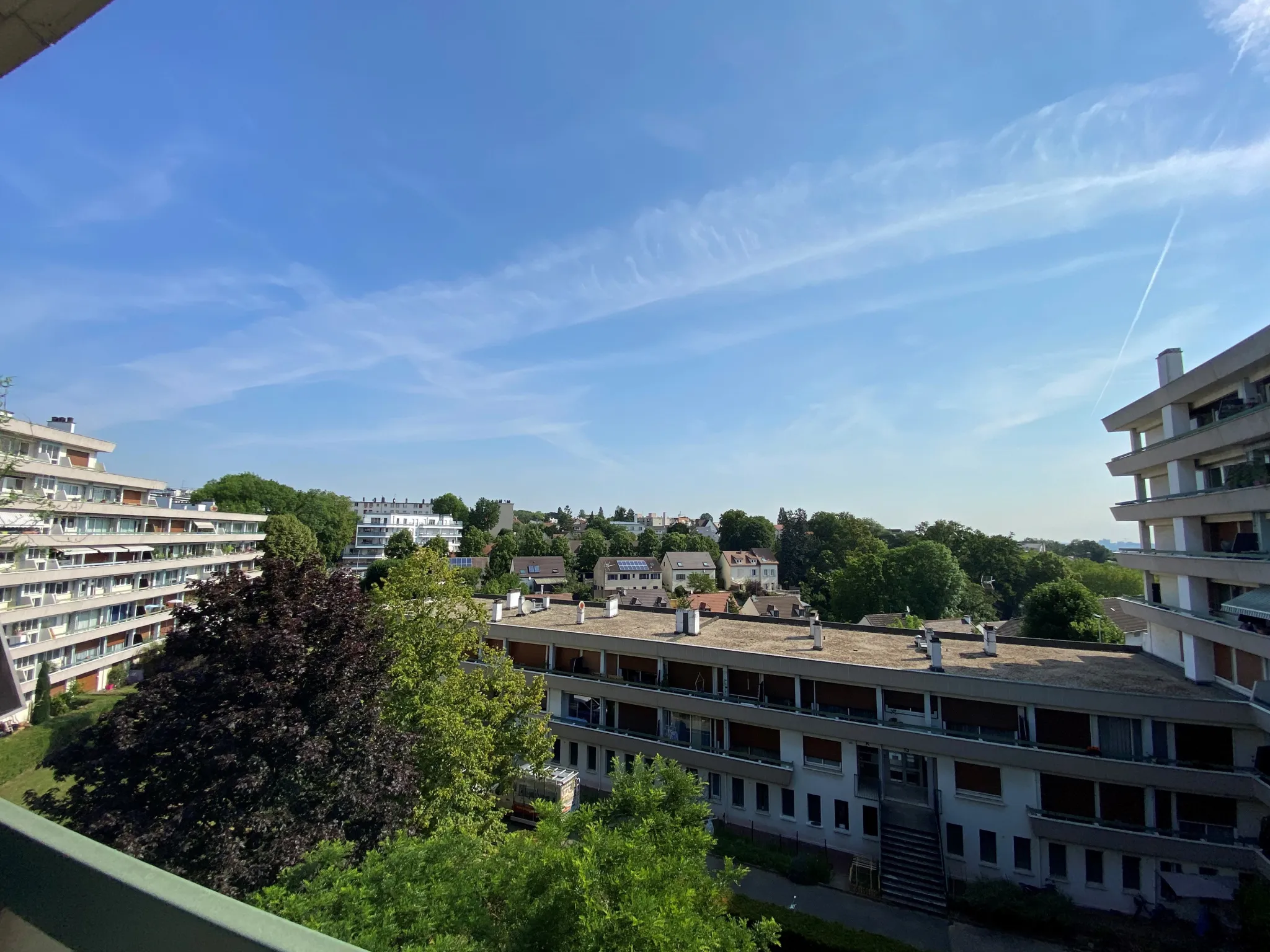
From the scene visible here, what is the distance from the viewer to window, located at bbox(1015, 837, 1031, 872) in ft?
57.5

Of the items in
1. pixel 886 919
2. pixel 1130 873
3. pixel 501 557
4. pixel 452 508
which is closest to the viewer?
pixel 886 919

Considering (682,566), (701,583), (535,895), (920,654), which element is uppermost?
(682,566)

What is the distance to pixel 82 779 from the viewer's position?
12.2m

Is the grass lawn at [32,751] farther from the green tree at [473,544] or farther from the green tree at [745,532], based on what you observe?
the green tree at [745,532]

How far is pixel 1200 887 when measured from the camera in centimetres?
1577

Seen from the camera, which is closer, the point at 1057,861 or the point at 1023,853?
the point at 1057,861

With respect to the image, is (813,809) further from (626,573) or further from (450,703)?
(626,573)

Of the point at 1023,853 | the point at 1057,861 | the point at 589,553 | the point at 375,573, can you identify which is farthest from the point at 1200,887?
the point at 589,553

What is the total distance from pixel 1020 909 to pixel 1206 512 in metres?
11.9

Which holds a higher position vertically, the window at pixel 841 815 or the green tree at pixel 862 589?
the green tree at pixel 862 589

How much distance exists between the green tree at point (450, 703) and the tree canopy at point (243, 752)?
4.16 ft

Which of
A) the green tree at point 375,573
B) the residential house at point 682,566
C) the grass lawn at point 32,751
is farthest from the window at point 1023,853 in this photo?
the residential house at point 682,566

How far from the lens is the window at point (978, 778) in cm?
1808

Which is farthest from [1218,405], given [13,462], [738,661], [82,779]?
[13,462]
